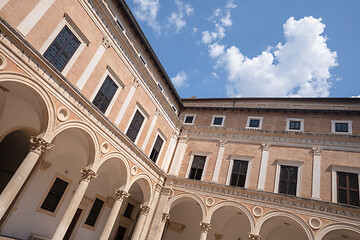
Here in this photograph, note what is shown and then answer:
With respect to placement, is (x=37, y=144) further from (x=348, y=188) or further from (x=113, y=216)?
(x=348, y=188)

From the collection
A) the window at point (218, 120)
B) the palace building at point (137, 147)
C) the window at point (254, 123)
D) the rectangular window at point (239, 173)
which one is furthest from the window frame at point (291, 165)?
the window at point (218, 120)

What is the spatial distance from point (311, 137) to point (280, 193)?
153 inches

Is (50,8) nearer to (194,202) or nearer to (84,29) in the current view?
(84,29)

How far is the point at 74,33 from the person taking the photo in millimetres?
10141

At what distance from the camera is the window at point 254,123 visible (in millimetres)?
16522

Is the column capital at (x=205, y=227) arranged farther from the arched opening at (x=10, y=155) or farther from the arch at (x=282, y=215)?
the arched opening at (x=10, y=155)

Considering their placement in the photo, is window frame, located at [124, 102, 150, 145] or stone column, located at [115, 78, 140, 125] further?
window frame, located at [124, 102, 150, 145]

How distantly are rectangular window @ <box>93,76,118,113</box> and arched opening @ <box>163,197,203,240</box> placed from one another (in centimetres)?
861

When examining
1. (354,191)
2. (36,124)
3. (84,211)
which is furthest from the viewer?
(84,211)

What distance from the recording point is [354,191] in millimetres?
Answer: 12445

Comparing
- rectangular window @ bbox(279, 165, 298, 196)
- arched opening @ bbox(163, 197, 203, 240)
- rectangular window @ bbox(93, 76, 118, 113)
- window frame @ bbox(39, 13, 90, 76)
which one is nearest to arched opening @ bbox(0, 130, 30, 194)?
rectangular window @ bbox(93, 76, 118, 113)

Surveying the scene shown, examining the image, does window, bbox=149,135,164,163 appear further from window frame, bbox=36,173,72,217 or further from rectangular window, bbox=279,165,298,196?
rectangular window, bbox=279,165,298,196

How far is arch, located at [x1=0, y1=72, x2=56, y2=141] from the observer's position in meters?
7.83

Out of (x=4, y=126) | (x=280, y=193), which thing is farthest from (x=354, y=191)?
(x=4, y=126)
